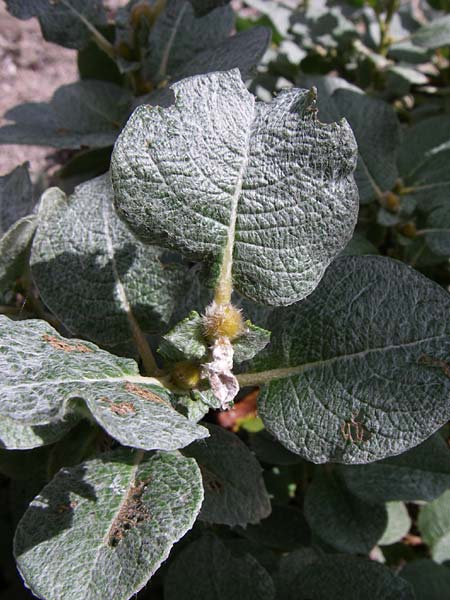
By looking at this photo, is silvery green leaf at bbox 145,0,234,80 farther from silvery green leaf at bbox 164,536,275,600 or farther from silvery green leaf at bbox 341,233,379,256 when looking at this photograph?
silvery green leaf at bbox 164,536,275,600

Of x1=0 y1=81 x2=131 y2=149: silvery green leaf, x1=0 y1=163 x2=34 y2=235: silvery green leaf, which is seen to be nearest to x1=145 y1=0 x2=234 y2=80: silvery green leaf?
x1=0 y1=81 x2=131 y2=149: silvery green leaf

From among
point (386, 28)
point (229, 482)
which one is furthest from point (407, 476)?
point (386, 28)

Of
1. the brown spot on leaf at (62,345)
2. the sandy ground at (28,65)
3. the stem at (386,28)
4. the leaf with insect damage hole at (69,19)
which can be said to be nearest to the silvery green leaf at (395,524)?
the brown spot on leaf at (62,345)

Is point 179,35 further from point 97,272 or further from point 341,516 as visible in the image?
point 341,516

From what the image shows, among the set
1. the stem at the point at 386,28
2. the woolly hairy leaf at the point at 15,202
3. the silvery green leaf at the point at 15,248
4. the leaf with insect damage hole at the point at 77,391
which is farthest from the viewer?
the stem at the point at 386,28

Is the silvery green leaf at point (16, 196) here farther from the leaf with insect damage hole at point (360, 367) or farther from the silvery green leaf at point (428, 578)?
Answer: the silvery green leaf at point (428, 578)

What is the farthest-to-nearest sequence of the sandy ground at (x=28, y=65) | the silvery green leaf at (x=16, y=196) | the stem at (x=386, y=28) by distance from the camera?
the sandy ground at (x=28, y=65), the stem at (x=386, y=28), the silvery green leaf at (x=16, y=196)

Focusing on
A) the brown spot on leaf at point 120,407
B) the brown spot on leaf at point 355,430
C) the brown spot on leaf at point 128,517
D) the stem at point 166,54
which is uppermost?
the stem at point 166,54

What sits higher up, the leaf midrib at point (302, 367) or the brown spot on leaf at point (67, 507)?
the leaf midrib at point (302, 367)

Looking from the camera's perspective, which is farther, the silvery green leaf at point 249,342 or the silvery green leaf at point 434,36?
the silvery green leaf at point 434,36
